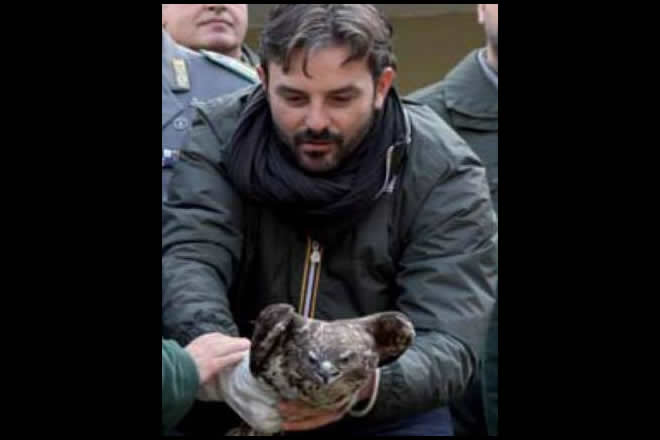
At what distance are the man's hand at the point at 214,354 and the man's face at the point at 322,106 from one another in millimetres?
310

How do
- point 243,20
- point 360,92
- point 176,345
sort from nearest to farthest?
1. point 176,345
2. point 360,92
3. point 243,20

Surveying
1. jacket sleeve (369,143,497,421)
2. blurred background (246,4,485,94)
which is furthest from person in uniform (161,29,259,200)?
blurred background (246,4,485,94)

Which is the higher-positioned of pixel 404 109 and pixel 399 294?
pixel 404 109

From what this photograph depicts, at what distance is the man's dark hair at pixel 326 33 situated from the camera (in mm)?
1904

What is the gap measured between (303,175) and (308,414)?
37cm

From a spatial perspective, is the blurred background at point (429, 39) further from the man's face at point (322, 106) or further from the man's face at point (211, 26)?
the man's face at point (322, 106)

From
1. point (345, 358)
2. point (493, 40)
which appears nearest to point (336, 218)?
point (345, 358)

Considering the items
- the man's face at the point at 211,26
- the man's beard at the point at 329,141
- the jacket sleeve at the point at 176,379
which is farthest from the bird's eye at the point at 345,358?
the man's face at the point at 211,26

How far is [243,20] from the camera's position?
105 inches

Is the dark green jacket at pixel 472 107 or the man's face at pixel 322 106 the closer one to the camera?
the man's face at pixel 322 106

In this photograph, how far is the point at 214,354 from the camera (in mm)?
1764
